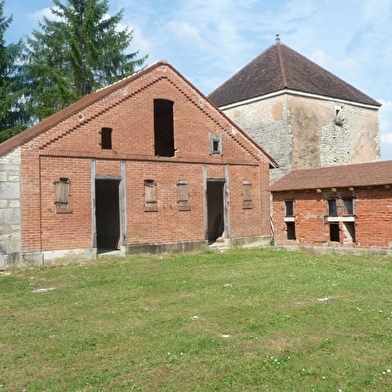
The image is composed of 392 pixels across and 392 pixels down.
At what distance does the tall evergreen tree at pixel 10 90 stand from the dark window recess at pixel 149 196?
16787 mm

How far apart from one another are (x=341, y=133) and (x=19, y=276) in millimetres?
20637

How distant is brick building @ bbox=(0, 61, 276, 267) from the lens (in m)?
15.3

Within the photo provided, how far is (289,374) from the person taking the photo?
514cm

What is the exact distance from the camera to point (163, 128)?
22875 millimetres

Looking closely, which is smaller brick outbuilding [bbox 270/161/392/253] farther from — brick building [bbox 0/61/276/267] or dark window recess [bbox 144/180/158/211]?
dark window recess [bbox 144/180/158/211]

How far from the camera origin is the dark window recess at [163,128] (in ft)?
70.2

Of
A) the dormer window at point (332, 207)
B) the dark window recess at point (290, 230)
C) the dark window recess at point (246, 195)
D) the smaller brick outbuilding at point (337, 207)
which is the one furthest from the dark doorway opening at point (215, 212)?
the dormer window at point (332, 207)

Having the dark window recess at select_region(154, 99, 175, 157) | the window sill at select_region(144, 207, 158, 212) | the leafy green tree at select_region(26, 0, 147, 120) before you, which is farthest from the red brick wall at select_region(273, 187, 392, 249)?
the leafy green tree at select_region(26, 0, 147, 120)

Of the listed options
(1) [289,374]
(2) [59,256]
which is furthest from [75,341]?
(2) [59,256]

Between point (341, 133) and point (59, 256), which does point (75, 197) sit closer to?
point (59, 256)

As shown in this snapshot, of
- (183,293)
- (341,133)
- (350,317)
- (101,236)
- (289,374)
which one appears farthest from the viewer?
(341,133)

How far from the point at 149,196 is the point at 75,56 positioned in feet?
57.4

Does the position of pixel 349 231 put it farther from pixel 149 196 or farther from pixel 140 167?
pixel 140 167

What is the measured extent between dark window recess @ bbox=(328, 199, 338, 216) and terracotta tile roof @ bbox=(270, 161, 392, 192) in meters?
0.65
